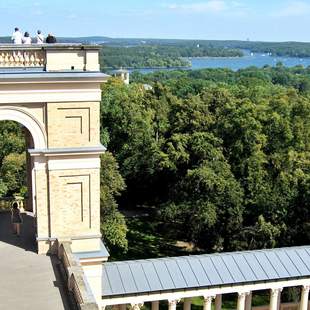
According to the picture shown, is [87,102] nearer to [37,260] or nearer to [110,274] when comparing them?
[37,260]

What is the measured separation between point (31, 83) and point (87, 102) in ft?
6.33

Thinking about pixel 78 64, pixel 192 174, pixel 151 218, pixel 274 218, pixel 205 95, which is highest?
pixel 78 64

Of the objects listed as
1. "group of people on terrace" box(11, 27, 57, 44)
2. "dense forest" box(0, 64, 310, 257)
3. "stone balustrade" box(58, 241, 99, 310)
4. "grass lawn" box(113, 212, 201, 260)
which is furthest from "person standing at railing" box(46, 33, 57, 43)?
"grass lawn" box(113, 212, 201, 260)

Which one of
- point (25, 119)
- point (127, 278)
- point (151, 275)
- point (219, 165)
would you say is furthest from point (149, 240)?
point (25, 119)

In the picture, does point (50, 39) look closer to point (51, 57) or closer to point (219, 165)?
point (51, 57)

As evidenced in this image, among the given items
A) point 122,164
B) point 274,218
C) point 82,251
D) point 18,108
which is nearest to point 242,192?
point 274,218

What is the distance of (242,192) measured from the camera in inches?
1451

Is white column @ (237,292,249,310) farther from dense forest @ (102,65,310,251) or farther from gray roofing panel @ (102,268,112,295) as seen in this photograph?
dense forest @ (102,65,310,251)

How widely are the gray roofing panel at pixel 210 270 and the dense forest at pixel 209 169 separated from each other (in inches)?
481

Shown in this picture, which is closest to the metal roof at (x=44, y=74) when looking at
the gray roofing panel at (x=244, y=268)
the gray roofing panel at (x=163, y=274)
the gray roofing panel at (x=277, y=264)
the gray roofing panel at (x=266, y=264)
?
the gray roofing panel at (x=163, y=274)

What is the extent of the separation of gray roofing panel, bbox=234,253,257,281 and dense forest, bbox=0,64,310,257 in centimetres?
1146

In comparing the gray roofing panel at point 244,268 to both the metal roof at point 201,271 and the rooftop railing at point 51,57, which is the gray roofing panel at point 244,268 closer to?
the metal roof at point 201,271

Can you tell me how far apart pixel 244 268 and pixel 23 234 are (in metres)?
9.10

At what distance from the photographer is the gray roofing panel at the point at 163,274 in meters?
21.6
